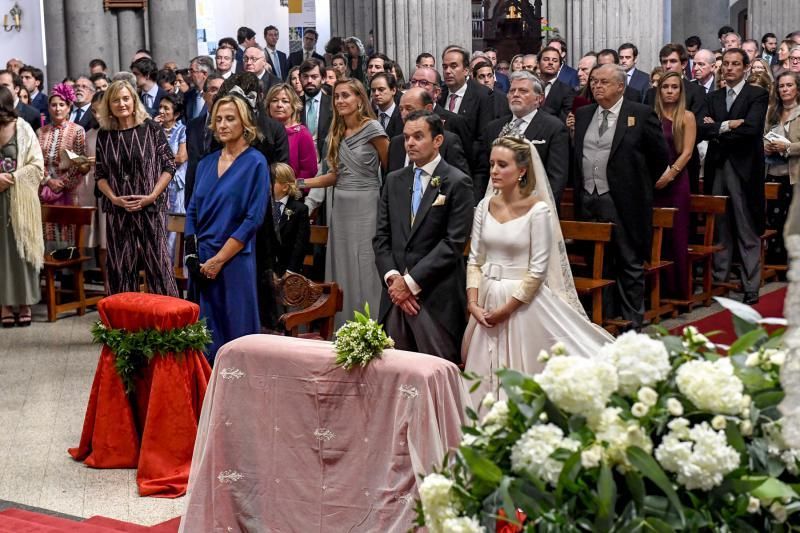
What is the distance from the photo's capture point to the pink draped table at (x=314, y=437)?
156 inches

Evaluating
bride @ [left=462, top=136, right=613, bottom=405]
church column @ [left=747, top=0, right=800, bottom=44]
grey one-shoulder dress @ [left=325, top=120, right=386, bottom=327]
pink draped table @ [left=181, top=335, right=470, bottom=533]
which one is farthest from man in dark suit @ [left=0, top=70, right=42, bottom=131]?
church column @ [left=747, top=0, right=800, bottom=44]

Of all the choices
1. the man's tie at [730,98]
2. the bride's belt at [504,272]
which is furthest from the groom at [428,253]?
the man's tie at [730,98]

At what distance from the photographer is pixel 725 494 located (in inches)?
77.1

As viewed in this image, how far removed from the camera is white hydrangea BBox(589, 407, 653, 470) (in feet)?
6.39

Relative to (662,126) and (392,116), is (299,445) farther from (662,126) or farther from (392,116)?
(662,126)

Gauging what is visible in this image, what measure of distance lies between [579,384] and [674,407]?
0.52 ft

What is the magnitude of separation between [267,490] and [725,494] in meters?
2.60

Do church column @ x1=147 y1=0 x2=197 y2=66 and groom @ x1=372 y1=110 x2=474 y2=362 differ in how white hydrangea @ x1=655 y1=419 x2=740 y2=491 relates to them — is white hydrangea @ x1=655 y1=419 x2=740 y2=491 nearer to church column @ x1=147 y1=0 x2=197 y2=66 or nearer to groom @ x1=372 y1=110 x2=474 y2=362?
groom @ x1=372 y1=110 x2=474 y2=362

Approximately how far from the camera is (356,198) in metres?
7.34

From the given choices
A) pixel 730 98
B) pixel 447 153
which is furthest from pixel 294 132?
pixel 730 98

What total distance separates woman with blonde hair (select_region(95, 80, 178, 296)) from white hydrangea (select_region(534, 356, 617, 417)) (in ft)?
19.8

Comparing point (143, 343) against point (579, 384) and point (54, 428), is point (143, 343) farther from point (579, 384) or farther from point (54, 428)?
point (579, 384)

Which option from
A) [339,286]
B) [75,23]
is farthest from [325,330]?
[75,23]

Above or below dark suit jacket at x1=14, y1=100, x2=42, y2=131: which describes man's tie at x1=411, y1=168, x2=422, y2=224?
below
